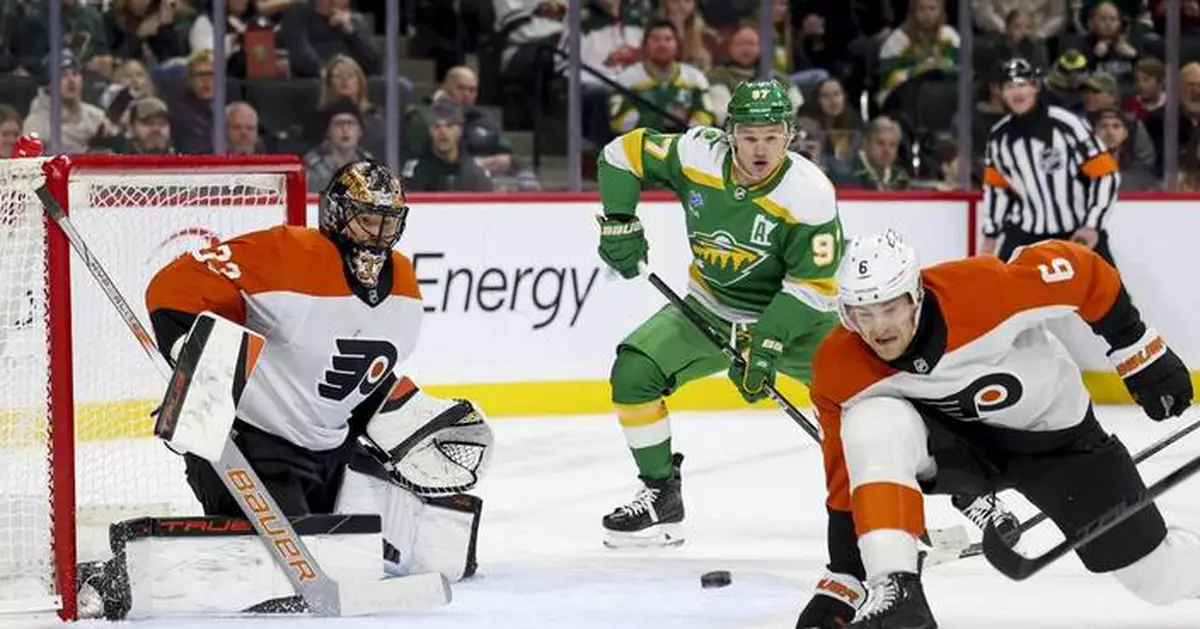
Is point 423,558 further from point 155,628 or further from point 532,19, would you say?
point 532,19

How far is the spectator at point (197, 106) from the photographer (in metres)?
6.99

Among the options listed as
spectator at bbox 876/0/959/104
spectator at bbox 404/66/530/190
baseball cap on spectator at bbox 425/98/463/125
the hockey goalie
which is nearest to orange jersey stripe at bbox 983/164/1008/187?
spectator at bbox 876/0/959/104

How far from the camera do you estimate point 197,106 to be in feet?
23.0

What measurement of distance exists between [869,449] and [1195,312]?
14.2ft

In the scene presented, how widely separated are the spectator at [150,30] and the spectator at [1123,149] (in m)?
3.08

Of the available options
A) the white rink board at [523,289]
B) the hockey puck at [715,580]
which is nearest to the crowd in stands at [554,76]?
the white rink board at [523,289]

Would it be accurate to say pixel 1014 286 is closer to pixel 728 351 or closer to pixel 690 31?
pixel 728 351

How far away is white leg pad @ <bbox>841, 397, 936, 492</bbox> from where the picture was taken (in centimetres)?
340

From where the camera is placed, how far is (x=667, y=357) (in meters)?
4.96

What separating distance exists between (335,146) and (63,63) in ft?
2.83

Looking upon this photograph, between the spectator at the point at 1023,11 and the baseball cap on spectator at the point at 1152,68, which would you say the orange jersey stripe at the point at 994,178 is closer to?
the spectator at the point at 1023,11

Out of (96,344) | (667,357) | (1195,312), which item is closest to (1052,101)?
(1195,312)

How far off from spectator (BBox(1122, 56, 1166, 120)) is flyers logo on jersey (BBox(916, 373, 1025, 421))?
456cm

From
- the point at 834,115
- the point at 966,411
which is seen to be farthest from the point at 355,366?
the point at 834,115
